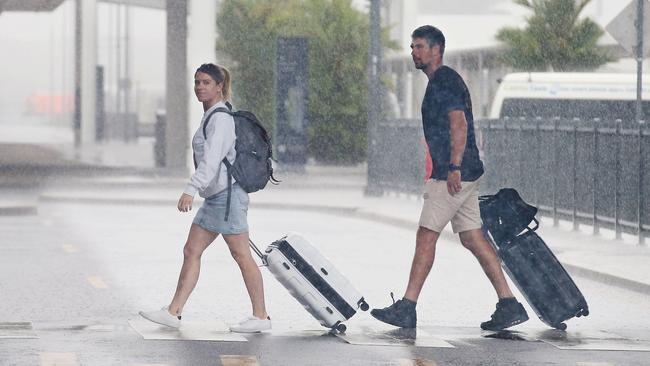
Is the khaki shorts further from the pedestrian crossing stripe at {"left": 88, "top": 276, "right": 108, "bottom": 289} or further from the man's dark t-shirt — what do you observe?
the pedestrian crossing stripe at {"left": 88, "top": 276, "right": 108, "bottom": 289}

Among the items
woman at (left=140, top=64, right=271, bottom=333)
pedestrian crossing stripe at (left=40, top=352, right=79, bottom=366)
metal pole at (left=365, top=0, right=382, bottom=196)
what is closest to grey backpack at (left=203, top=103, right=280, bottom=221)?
woman at (left=140, top=64, right=271, bottom=333)

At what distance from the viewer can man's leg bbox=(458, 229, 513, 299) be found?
11391mm

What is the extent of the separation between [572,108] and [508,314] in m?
21.3

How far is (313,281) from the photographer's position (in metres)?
11.2

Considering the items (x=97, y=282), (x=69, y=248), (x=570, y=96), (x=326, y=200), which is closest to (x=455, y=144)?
(x=97, y=282)

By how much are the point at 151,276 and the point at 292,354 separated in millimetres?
5499

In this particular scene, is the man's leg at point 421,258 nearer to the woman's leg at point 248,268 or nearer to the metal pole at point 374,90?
the woman's leg at point 248,268

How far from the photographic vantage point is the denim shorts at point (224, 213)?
1120 centimetres

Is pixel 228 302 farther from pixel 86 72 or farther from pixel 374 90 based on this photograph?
pixel 86 72

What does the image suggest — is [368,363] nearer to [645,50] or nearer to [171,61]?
[645,50]

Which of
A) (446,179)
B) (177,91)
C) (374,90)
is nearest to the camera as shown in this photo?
(446,179)

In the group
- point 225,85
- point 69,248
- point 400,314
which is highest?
point 225,85

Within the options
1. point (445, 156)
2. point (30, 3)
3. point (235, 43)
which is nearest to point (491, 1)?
point (30, 3)

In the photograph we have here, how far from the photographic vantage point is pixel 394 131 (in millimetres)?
30500
